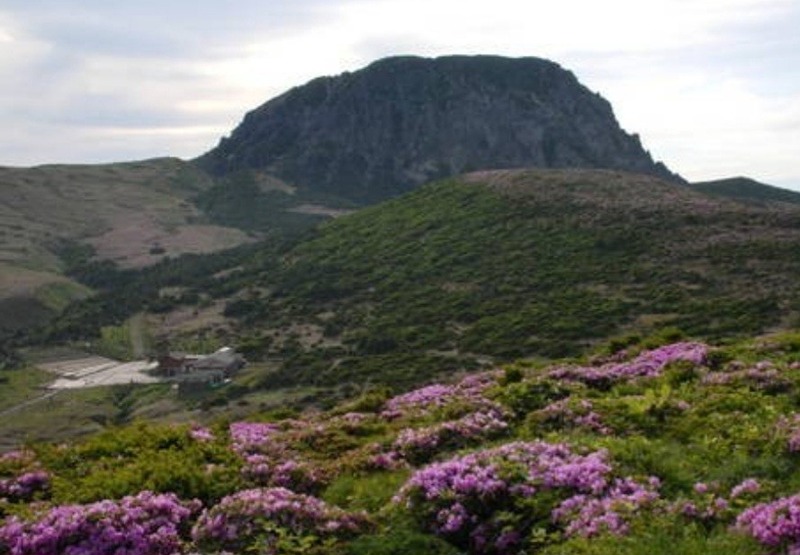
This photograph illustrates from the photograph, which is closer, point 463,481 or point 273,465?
point 463,481

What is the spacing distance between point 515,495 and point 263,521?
3781 millimetres

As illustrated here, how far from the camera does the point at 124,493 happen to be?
1485 centimetres

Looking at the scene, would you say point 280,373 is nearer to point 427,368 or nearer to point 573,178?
point 427,368

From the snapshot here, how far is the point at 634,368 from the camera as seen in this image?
2372 cm

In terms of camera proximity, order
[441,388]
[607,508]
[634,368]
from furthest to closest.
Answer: [441,388], [634,368], [607,508]

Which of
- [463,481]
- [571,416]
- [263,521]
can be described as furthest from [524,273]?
[263,521]

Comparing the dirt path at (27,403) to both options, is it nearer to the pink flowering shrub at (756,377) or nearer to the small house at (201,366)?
the small house at (201,366)

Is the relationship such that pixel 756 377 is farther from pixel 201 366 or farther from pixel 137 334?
pixel 137 334

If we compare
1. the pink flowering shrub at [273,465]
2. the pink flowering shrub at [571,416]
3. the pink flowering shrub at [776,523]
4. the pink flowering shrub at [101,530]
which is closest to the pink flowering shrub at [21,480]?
the pink flowering shrub at [101,530]

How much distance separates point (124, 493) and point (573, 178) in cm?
15641

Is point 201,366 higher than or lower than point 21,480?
lower

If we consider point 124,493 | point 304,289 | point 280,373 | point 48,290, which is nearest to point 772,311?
point 280,373

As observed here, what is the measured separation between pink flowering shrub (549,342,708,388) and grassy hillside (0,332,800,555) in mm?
1796

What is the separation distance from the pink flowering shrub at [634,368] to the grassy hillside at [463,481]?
70.7 inches
